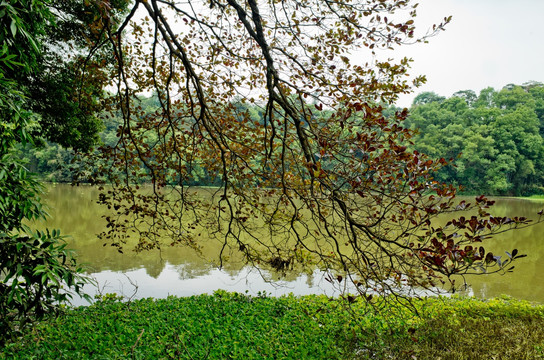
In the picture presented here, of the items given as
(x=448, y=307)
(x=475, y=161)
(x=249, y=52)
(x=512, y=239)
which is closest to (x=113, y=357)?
(x=249, y=52)

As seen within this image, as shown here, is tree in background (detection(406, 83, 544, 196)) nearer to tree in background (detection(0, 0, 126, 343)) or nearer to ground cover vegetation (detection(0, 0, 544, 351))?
ground cover vegetation (detection(0, 0, 544, 351))

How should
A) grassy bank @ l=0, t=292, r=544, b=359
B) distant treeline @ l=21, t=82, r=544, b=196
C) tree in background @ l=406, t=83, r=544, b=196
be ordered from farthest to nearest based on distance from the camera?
tree in background @ l=406, t=83, r=544, b=196 → distant treeline @ l=21, t=82, r=544, b=196 → grassy bank @ l=0, t=292, r=544, b=359

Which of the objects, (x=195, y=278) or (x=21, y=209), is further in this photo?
(x=195, y=278)

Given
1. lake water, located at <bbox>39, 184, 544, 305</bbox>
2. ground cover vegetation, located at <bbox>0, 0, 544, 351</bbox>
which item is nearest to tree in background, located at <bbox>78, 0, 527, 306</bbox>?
ground cover vegetation, located at <bbox>0, 0, 544, 351</bbox>

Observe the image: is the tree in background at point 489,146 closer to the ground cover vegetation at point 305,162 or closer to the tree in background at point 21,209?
the ground cover vegetation at point 305,162

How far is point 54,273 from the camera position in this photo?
2.18 metres

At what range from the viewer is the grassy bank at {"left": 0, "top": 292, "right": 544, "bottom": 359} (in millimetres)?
3467

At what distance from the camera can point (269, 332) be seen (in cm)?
409

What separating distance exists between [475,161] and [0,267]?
3530 cm

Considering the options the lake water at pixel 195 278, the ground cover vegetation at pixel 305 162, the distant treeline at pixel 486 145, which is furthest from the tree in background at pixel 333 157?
the distant treeline at pixel 486 145

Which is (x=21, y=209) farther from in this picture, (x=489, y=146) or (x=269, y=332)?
(x=489, y=146)

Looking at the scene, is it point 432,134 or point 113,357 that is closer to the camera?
point 113,357

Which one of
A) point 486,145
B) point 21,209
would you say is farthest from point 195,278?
point 486,145

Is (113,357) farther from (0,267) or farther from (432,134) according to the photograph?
(432,134)
